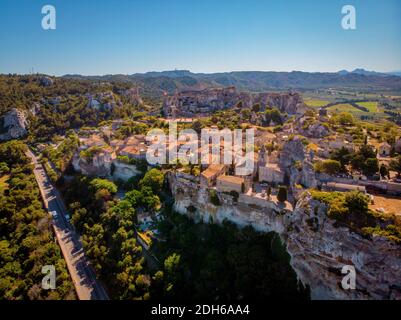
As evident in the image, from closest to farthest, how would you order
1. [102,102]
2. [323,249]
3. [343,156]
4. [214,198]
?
[323,249] → [343,156] → [214,198] → [102,102]

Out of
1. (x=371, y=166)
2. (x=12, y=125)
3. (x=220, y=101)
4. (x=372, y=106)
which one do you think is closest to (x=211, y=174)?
(x=371, y=166)

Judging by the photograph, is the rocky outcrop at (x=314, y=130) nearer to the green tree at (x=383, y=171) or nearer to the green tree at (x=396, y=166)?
the green tree at (x=396, y=166)

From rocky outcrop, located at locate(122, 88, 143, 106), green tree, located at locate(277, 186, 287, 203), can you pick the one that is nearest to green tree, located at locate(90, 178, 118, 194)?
green tree, located at locate(277, 186, 287, 203)

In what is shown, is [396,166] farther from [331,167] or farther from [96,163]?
[96,163]

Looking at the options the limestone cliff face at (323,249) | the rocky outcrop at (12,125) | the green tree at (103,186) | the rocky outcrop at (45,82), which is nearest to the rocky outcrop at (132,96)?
the rocky outcrop at (45,82)

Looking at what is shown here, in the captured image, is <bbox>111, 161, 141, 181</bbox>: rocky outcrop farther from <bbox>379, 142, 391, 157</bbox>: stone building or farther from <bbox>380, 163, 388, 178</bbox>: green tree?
<bbox>379, 142, 391, 157</bbox>: stone building

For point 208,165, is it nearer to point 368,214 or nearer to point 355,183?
point 355,183
